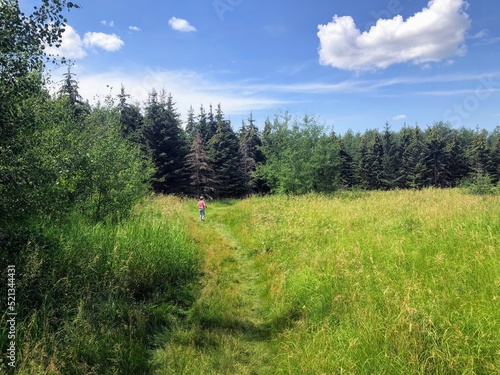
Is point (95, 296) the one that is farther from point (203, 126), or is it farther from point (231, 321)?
point (203, 126)

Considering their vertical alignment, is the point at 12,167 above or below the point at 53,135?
below

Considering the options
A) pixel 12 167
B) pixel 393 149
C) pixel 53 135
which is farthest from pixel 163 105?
pixel 393 149

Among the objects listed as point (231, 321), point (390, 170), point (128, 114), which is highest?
point (128, 114)

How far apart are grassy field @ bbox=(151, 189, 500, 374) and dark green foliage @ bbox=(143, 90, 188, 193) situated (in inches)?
920

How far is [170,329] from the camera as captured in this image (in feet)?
16.1

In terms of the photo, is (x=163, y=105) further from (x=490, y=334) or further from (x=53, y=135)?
(x=490, y=334)

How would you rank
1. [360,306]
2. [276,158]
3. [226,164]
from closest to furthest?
1. [360,306]
2. [276,158]
3. [226,164]

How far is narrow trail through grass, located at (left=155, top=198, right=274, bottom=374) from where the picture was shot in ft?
13.0

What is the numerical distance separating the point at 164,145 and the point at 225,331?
27.7 meters

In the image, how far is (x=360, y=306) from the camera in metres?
4.27

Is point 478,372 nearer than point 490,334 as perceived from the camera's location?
Yes

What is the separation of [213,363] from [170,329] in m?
1.28

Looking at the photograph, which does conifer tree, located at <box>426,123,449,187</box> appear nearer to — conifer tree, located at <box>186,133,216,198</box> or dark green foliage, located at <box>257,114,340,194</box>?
dark green foliage, located at <box>257,114,340,194</box>

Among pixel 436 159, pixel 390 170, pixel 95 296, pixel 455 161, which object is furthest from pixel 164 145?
pixel 455 161
